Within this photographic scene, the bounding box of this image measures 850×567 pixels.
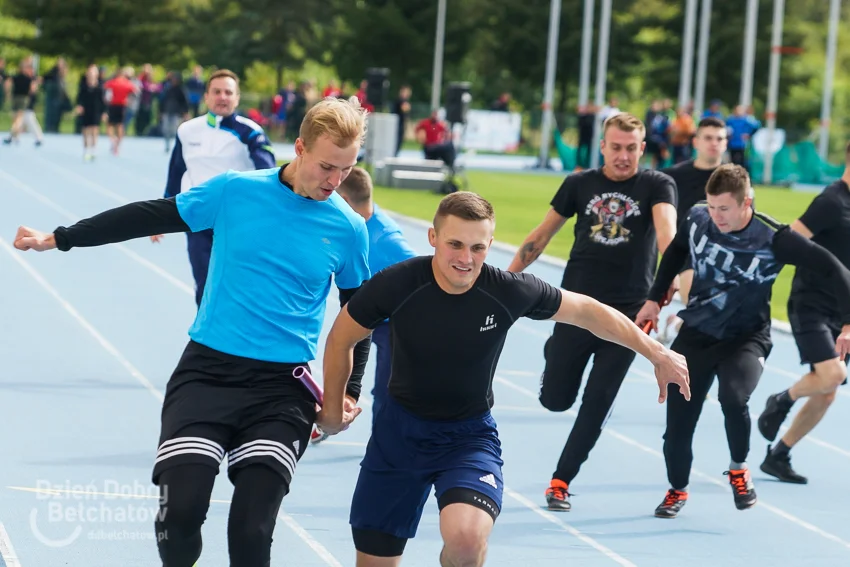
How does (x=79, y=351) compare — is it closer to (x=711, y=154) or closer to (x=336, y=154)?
(x=711, y=154)

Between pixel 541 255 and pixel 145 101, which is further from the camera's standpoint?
pixel 145 101

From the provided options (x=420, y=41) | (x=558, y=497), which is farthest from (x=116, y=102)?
(x=420, y=41)

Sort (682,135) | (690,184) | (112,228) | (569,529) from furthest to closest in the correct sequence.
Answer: (682,135) < (690,184) < (569,529) < (112,228)

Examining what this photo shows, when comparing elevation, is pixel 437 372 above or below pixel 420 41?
below

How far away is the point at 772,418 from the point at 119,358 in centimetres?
510

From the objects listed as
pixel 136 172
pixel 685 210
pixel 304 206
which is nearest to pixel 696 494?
pixel 685 210

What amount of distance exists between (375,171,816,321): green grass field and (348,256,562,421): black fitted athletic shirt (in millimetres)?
10636

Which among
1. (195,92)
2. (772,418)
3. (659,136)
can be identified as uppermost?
(195,92)

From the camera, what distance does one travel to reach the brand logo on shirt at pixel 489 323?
18.2 ft

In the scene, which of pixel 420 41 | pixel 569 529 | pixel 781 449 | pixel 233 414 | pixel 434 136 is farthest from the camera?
pixel 420 41

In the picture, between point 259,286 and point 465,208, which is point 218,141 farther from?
point 465,208

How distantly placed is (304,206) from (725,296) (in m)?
3.29

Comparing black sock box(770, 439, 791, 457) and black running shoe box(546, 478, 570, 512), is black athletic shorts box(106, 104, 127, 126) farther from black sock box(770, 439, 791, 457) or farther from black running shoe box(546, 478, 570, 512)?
black running shoe box(546, 478, 570, 512)

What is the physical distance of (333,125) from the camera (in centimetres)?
531
